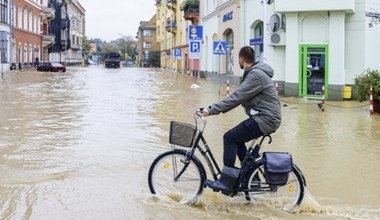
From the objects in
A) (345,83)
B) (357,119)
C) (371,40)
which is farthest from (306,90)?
(357,119)

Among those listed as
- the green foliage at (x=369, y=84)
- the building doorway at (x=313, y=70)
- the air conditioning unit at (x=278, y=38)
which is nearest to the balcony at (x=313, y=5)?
the air conditioning unit at (x=278, y=38)

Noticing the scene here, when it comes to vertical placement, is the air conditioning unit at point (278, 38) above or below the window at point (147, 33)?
below

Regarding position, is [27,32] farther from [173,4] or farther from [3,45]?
[173,4]

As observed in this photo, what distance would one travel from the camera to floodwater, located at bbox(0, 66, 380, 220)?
5.85 meters

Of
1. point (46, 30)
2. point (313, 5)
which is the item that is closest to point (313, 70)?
point (313, 5)

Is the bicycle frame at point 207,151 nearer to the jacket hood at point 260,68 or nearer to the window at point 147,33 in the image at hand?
the jacket hood at point 260,68

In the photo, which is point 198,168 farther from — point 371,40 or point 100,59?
point 100,59

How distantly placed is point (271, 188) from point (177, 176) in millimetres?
1137

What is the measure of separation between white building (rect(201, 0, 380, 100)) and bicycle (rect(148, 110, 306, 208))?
16.8 meters

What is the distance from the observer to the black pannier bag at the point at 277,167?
18.5 ft

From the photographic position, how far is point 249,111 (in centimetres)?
595

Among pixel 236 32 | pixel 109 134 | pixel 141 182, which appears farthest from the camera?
pixel 236 32

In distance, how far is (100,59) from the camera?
14988 cm

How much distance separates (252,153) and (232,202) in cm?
69
